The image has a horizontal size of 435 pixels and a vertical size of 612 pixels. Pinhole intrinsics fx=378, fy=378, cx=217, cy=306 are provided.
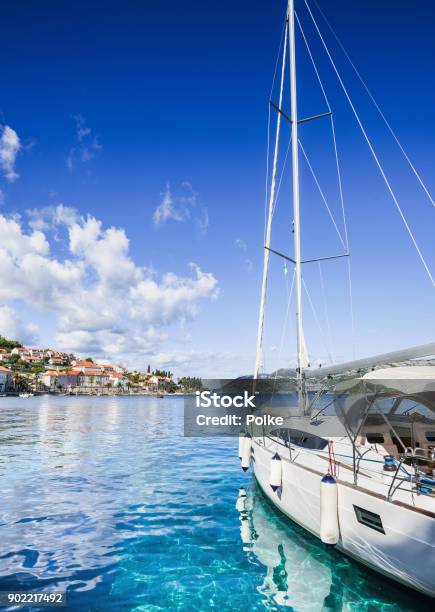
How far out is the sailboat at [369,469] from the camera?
17.9 ft

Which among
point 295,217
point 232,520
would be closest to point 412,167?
point 295,217

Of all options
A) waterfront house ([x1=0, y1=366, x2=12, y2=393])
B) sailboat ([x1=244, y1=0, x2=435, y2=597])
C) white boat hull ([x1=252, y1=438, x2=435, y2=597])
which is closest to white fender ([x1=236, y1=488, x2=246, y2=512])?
sailboat ([x1=244, y1=0, x2=435, y2=597])

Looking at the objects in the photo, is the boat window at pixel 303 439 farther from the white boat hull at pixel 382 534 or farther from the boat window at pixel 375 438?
the white boat hull at pixel 382 534

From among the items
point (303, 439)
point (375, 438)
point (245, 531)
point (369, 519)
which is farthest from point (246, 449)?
point (369, 519)

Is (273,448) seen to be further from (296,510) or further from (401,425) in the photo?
(401,425)

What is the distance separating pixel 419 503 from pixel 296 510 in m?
3.41

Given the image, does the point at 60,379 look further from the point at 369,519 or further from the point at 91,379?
the point at 369,519

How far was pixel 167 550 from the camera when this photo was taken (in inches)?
315

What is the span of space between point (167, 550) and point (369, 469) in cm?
454

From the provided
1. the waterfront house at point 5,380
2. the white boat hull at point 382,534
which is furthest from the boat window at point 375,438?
the waterfront house at point 5,380

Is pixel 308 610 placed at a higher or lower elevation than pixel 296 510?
lower

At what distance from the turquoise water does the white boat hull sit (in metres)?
0.61

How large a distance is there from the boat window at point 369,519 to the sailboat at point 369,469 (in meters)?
0.02

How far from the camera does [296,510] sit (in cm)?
831
